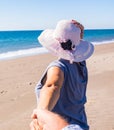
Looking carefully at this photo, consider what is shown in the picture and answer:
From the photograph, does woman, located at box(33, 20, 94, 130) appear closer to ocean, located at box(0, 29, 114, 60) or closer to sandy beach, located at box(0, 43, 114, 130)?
sandy beach, located at box(0, 43, 114, 130)

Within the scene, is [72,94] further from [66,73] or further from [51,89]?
[51,89]

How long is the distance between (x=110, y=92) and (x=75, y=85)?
664 cm

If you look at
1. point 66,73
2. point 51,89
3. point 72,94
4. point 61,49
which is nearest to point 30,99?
point 72,94

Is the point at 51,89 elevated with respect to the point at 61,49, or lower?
lower

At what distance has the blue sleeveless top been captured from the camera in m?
2.65

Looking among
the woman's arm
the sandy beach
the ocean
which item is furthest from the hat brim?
the ocean

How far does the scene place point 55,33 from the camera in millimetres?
2488

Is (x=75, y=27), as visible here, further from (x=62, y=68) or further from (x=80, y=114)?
(x=80, y=114)

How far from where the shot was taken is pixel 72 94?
2.75m

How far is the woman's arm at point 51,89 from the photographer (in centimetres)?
213

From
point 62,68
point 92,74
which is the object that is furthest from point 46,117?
point 92,74

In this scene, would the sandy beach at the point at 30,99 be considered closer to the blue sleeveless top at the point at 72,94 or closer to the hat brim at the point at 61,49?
the blue sleeveless top at the point at 72,94

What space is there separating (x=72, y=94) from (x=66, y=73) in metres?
0.21

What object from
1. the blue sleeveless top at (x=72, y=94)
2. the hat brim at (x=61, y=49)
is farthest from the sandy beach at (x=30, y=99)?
the hat brim at (x=61, y=49)
